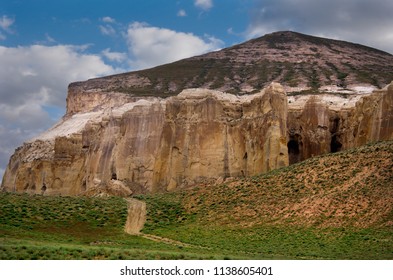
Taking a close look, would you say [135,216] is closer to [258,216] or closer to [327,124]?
[258,216]

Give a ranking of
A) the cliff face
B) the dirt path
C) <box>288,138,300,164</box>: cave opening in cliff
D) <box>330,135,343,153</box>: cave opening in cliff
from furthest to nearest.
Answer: <box>288,138,300,164</box>: cave opening in cliff, <box>330,135,343,153</box>: cave opening in cliff, the cliff face, the dirt path

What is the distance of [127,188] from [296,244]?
91.9 feet

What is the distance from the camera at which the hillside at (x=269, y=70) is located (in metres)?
114

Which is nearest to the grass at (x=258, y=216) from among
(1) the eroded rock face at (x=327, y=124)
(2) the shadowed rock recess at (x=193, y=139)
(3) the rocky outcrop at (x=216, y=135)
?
(3) the rocky outcrop at (x=216, y=135)

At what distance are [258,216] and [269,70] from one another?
267 feet

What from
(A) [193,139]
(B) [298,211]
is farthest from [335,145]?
(B) [298,211]

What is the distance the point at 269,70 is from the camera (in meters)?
129

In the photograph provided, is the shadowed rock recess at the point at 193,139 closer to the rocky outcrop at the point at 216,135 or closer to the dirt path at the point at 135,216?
the rocky outcrop at the point at 216,135

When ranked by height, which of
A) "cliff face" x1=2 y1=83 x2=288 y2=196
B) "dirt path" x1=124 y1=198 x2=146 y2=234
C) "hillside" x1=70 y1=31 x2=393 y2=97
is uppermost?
"hillside" x1=70 y1=31 x2=393 y2=97

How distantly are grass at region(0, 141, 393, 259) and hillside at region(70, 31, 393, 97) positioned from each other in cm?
4864

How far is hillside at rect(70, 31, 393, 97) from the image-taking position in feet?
375

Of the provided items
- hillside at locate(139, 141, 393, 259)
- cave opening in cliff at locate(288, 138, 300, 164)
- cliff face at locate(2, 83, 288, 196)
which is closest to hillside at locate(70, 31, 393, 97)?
cave opening in cliff at locate(288, 138, 300, 164)

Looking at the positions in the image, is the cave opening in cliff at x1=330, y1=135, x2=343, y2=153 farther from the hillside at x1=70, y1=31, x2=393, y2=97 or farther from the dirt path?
the hillside at x1=70, y1=31, x2=393, y2=97

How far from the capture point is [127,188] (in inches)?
2623
